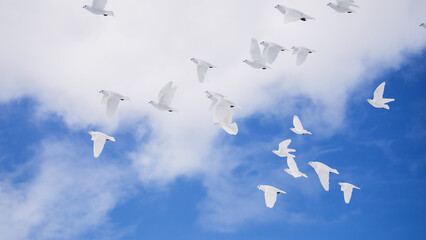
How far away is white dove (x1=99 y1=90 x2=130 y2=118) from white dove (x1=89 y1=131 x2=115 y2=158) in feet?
5.54

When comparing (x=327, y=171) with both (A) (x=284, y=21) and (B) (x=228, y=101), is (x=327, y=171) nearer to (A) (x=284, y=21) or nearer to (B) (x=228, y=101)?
(B) (x=228, y=101)

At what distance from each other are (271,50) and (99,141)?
8.59 metres

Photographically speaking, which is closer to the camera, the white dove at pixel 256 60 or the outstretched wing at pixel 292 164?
the white dove at pixel 256 60

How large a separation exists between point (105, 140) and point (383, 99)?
1259cm

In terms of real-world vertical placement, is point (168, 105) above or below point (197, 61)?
below

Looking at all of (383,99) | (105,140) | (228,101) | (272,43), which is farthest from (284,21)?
(105,140)

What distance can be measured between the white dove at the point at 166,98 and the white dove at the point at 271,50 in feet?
15.7

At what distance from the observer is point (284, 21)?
66.1 ft

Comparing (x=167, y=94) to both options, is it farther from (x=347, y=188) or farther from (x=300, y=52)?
(x=347, y=188)

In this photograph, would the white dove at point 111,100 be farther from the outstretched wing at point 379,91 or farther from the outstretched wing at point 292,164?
the outstretched wing at point 379,91

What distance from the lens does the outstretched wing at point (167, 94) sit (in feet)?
61.9

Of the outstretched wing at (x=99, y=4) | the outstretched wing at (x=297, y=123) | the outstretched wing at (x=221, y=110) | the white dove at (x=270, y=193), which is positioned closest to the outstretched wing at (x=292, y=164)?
the white dove at (x=270, y=193)

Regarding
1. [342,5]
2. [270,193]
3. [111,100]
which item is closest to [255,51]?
[342,5]

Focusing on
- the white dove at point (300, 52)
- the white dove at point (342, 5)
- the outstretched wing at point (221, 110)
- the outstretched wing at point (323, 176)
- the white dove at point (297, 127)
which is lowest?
the outstretched wing at point (323, 176)
